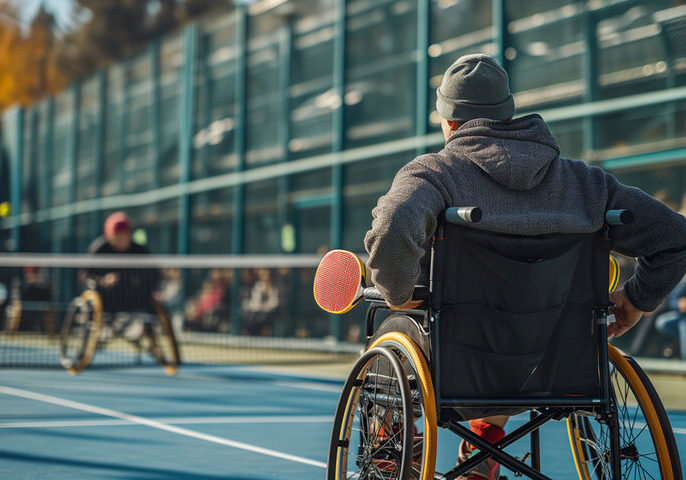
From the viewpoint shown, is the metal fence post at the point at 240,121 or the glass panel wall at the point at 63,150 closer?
the metal fence post at the point at 240,121

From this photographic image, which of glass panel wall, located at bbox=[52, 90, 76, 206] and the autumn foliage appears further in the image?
the autumn foliage

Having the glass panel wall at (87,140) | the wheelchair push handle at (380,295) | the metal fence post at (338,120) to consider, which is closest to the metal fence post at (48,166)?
the glass panel wall at (87,140)

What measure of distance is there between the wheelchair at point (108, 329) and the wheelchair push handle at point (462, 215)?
6.97 m

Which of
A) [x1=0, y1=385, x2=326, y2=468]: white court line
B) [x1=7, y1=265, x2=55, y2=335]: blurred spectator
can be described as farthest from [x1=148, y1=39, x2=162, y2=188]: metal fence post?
[x1=0, y1=385, x2=326, y2=468]: white court line

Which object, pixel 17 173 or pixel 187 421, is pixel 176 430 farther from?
pixel 17 173

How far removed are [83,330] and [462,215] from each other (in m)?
7.40

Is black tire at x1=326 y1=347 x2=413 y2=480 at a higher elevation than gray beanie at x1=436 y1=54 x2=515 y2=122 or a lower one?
lower

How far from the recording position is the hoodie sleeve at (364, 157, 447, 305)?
3.04 meters

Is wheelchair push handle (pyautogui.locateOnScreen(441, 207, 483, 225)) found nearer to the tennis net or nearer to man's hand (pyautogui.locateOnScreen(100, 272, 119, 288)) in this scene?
the tennis net

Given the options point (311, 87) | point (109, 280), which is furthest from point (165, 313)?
point (311, 87)

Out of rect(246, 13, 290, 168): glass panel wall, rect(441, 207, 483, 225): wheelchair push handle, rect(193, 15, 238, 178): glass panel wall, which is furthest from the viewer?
rect(193, 15, 238, 178): glass panel wall

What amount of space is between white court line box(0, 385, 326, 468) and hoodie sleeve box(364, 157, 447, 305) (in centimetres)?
216

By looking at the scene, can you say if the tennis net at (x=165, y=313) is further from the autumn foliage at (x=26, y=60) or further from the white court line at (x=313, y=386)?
the autumn foliage at (x=26, y=60)

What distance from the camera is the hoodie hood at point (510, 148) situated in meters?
3.23
